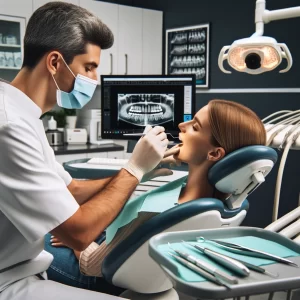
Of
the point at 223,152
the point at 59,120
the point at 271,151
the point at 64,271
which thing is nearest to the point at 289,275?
the point at 271,151

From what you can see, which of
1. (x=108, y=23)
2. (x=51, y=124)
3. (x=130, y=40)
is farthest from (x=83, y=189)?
(x=130, y=40)

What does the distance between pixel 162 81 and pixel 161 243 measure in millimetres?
1845

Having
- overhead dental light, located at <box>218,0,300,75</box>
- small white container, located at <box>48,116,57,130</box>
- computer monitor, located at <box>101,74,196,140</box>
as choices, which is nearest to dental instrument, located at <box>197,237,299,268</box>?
overhead dental light, located at <box>218,0,300,75</box>

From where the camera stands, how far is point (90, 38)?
4.52 ft

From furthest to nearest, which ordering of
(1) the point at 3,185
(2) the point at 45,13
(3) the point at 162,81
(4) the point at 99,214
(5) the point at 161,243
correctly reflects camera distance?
(3) the point at 162,81
(2) the point at 45,13
(4) the point at 99,214
(1) the point at 3,185
(5) the point at 161,243

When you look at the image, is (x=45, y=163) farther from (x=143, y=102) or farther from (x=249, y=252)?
(x=143, y=102)

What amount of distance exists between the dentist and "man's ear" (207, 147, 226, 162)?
160 mm

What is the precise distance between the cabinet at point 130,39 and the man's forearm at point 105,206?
110 inches

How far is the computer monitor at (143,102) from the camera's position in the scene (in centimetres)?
264

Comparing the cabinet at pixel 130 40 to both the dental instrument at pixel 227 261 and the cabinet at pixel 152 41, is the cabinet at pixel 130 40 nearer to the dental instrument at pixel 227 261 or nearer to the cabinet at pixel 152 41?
the cabinet at pixel 152 41

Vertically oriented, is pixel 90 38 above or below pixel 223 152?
above

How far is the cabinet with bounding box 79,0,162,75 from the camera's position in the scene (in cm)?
399

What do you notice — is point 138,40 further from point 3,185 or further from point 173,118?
point 3,185

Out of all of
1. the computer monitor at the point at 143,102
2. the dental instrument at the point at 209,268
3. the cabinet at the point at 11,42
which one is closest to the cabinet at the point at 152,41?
the cabinet at the point at 11,42
